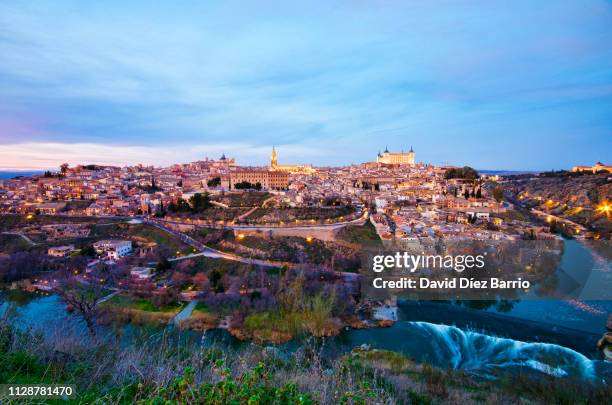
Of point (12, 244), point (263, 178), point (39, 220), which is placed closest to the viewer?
point (12, 244)

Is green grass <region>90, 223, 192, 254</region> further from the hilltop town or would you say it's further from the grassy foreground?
the grassy foreground

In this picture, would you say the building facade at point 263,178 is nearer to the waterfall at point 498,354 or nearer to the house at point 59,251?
the house at point 59,251

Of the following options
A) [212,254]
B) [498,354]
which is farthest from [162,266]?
[498,354]

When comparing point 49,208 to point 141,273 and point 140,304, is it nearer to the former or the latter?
point 141,273

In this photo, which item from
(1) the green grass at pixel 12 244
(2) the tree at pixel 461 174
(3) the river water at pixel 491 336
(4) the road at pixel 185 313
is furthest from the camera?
(2) the tree at pixel 461 174

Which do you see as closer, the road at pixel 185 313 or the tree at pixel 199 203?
the road at pixel 185 313

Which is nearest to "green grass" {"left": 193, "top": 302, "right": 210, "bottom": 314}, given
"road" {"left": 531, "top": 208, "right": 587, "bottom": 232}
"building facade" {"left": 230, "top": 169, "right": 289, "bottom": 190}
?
"road" {"left": 531, "top": 208, "right": 587, "bottom": 232}

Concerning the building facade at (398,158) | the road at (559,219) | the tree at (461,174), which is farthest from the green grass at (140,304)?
the building facade at (398,158)

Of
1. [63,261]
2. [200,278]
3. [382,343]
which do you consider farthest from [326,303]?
[63,261]
